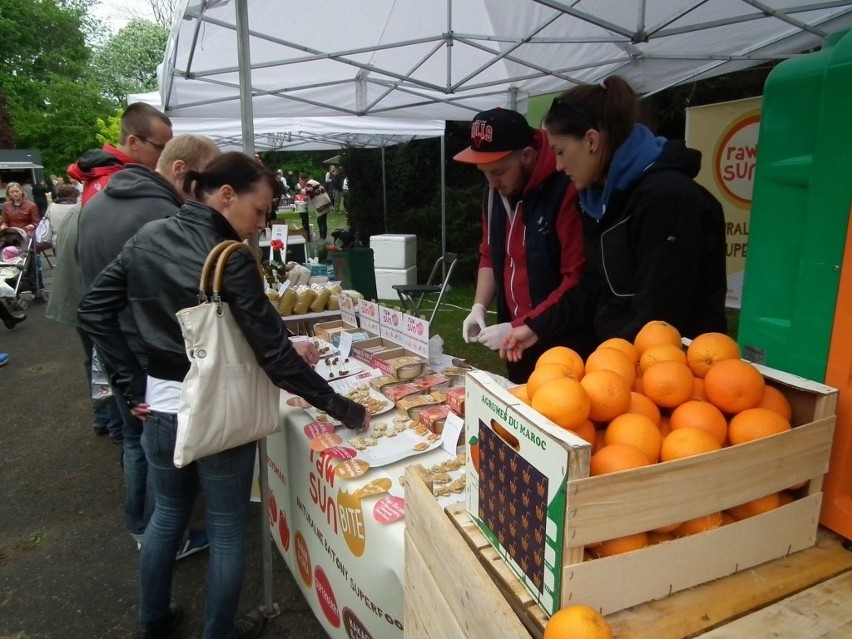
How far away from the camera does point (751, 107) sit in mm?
3484

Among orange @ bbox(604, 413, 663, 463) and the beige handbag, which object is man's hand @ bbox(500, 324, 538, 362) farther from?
orange @ bbox(604, 413, 663, 463)

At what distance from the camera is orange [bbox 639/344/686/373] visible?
0.97 metres

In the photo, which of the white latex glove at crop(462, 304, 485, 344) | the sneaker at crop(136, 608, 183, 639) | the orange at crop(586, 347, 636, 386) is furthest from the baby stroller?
the orange at crop(586, 347, 636, 386)

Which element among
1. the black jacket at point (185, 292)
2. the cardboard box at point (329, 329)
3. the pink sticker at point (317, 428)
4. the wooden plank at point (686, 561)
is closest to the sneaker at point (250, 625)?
the pink sticker at point (317, 428)

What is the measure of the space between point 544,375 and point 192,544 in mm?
2624

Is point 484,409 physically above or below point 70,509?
above

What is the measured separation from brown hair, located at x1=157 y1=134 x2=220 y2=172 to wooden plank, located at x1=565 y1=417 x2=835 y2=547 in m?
2.14

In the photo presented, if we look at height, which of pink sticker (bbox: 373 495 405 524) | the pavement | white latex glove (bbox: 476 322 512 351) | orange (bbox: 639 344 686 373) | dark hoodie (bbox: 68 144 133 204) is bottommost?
the pavement

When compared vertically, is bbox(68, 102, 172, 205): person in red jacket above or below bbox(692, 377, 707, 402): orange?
above

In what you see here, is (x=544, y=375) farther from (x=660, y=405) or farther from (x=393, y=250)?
(x=393, y=250)

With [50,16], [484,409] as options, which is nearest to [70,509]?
[484,409]

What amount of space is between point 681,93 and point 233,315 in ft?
19.8

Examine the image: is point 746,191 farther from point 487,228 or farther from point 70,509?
point 70,509

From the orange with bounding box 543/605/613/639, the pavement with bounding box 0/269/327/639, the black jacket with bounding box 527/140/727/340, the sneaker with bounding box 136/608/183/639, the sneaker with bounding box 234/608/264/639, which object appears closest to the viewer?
the orange with bounding box 543/605/613/639
